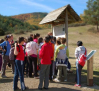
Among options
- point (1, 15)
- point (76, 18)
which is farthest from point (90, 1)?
point (1, 15)

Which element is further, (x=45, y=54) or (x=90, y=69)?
(x=90, y=69)

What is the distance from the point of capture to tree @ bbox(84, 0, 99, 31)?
32591 millimetres

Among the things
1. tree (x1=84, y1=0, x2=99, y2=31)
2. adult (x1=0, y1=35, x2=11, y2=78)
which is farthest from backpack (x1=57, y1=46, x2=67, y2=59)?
tree (x1=84, y1=0, x2=99, y2=31)

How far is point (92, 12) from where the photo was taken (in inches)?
1300

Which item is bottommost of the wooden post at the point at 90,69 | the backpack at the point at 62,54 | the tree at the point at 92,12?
the wooden post at the point at 90,69

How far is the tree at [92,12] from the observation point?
32.6 m

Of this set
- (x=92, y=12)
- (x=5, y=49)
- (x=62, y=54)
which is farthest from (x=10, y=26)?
(x=62, y=54)

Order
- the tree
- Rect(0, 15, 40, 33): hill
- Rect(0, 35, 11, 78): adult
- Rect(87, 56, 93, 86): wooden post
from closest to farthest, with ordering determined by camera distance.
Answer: Rect(87, 56, 93, 86): wooden post → Rect(0, 35, 11, 78): adult → the tree → Rect(0, 15, 40, 33): hill

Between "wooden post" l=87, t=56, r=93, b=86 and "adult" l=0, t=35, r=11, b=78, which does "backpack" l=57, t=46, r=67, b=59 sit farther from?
"adult" l=0, t=35, r=11, b=78

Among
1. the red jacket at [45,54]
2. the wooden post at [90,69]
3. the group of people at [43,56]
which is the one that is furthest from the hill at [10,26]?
the wooden post at [90,69]

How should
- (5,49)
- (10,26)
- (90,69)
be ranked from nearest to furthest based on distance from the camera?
(90,69) < (5,49) < (10,26)

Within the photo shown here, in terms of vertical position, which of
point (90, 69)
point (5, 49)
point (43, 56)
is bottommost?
point (90, 69)

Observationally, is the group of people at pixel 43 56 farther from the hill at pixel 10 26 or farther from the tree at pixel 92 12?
Result: the hill at pixel 10 26

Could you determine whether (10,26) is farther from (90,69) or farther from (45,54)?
(90,69)
